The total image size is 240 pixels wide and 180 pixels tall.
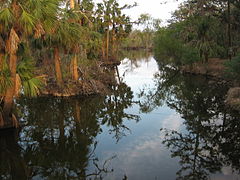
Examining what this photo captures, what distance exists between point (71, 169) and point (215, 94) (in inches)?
587

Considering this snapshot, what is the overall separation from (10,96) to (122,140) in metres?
5.41

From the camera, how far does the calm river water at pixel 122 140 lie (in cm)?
832

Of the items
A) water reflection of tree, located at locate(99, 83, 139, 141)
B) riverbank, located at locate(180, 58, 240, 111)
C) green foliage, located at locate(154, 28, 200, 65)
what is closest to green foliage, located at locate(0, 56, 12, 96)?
water reflection of tree, located at locate(99, 83, 139, 141)

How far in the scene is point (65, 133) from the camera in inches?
462

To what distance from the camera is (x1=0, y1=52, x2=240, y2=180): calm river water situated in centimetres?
832

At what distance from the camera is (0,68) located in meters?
10.2

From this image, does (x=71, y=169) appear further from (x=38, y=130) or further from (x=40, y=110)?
(x=40, y=110)

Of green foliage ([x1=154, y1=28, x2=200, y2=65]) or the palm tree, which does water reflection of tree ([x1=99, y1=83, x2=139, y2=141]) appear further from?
green foliage ([x1=154, y1=28, x2=200, y2=65])

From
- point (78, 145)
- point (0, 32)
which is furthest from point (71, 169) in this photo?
point (0, 32)

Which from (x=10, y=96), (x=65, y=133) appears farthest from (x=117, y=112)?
(x=10, y=96)

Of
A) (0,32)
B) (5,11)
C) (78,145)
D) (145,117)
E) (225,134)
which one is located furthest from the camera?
(145,117)

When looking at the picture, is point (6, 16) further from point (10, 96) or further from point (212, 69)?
point (212, 69)

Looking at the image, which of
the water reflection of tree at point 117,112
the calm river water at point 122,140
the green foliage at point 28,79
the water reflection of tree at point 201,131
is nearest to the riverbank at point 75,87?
the calm river water at point 122,140

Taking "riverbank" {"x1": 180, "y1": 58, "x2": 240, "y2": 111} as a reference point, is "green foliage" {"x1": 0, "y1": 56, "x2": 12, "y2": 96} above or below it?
above
